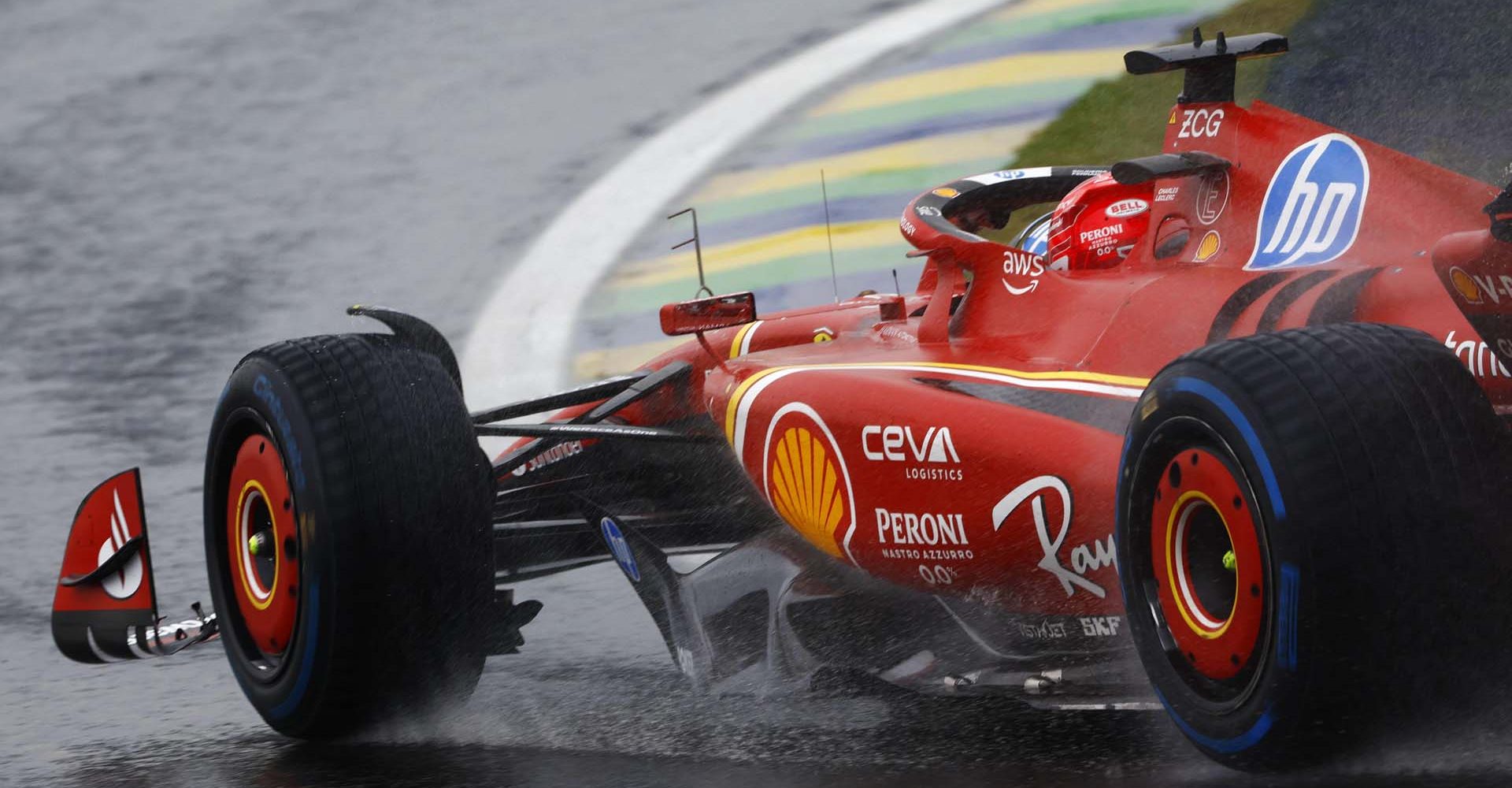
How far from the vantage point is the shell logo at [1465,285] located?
301 cm

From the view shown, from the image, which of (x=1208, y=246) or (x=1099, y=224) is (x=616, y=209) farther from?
(x=1208, y=246)

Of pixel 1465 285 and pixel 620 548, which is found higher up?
pixel 1465 285

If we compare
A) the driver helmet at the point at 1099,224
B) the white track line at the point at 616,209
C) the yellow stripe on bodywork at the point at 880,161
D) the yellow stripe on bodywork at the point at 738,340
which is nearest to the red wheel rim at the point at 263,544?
the yellow stripe on bodywork at the point at 738,340

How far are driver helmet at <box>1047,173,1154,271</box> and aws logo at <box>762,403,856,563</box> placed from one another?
0.91m

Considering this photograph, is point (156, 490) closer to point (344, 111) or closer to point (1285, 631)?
point (344, 111)

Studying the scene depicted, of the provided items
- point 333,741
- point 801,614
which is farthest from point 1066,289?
point 333,741

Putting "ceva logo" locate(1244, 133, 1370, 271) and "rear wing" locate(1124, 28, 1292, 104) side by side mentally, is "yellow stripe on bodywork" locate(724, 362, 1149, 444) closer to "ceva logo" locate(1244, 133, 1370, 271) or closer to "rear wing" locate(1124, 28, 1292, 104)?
"ceva logo" locate(1244, 133, 1370, 271)

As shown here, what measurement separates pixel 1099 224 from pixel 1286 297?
1104 mm

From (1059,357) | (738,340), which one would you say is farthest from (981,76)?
(1059,357)

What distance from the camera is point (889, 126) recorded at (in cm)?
1002

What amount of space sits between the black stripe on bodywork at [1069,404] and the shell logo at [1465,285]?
70cm

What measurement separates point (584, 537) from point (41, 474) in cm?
360

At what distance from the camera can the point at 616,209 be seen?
9953 mm

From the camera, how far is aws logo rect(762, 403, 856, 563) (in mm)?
4035
